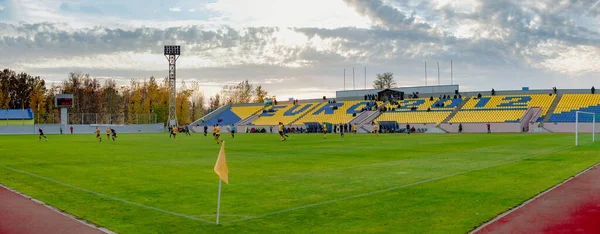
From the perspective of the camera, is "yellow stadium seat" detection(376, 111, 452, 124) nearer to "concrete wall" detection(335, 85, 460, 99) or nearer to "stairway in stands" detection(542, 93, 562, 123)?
"concrete wall" detection(335, 85, 460, 99)

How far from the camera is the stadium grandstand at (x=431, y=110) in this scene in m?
68.1

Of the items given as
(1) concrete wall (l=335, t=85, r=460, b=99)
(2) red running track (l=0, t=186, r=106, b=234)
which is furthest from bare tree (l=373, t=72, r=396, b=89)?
(2) red running track (l=0, t=186, r=106, b=234)

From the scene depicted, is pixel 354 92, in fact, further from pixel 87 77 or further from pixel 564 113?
pixel 87 77

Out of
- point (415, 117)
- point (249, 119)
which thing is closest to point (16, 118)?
point (249, 119)

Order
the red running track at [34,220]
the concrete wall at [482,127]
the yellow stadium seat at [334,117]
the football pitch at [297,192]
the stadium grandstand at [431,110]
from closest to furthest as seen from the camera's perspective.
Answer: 1. the red running track at [34,220]
2. the football pitch at [297,192]
3. the concrete wall at [482,127]
4. the stadium grandstand at [431,110]
5. the yellow stadium seat at [334,117]

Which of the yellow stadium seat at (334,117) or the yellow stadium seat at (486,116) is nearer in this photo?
the yellow stadium seat at (486,116)

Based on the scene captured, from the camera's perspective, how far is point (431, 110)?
262ft

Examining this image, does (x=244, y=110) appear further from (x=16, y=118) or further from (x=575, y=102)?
(x=575, y=102)

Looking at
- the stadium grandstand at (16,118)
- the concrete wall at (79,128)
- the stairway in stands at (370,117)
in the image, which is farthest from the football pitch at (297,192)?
the stadium grandstand at (16,118)

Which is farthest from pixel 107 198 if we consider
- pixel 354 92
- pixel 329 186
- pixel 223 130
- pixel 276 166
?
pixel 354 92

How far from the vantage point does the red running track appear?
9.48 m

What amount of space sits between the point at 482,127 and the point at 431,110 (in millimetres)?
13045

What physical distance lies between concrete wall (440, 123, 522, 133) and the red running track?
6314 cm

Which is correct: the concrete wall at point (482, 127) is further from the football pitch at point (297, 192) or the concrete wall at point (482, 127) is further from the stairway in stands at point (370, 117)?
the football pitch at point (297, 192)
